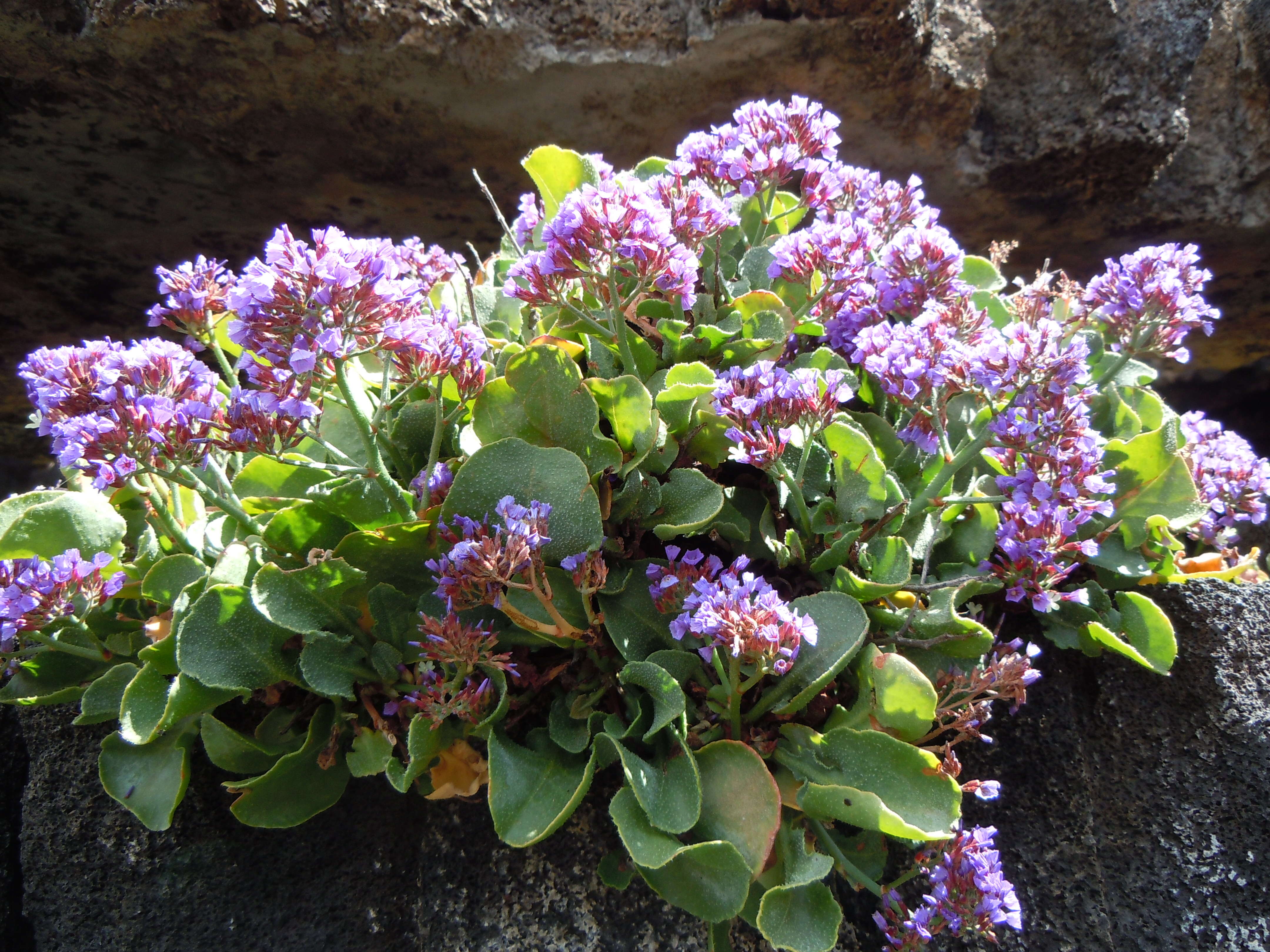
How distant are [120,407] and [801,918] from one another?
1071 millimetres

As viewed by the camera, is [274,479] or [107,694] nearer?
[107,694]

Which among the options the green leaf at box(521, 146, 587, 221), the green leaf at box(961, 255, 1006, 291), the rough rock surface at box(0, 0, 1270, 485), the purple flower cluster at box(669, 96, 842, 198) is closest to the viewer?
the purple flower cluster at box(669, 96, 842, 198)

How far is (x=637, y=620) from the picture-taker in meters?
1.26

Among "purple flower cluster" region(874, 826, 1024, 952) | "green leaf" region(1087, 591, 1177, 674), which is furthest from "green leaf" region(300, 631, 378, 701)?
"green leaf" region(1087, 591, 1177, 674)

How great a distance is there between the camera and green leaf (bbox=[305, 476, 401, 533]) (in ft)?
4.15

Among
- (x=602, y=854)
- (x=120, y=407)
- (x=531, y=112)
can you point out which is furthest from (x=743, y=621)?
(x=531, y=112)

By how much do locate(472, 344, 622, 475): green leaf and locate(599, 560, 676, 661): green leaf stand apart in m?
0.19

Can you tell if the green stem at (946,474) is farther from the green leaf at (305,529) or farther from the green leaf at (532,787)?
the green leaf at (305,529)

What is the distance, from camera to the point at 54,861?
140cm

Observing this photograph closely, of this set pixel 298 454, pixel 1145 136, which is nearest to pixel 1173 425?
pixel 1145 136

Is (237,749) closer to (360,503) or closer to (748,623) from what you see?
(360,503)

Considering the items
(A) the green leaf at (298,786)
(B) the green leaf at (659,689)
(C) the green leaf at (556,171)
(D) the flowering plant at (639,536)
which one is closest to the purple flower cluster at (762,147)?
(D) the flowering plant at (639,536)

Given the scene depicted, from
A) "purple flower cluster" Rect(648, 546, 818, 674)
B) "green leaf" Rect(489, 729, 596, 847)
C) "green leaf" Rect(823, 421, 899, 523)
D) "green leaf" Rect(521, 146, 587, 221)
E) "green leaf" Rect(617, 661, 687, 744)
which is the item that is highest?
"green leaf" Rect(521, 146, 587, 221)

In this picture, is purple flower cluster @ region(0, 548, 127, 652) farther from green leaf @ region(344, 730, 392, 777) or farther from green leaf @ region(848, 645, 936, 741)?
green leaf @ region(848, 645, 936, 741)
